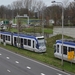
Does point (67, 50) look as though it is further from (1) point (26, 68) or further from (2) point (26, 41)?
(2) point (26, 41)

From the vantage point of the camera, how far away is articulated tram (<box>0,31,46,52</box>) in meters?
39.3

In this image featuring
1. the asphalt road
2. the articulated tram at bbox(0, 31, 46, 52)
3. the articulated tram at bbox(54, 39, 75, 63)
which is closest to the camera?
the asphalt road

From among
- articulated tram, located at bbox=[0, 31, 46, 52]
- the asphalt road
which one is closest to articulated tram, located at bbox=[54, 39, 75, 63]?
the asphalt road

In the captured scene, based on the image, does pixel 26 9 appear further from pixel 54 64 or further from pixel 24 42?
pixel 54 64

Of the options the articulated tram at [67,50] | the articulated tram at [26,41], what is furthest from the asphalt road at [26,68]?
the articulated tram at [26,41]

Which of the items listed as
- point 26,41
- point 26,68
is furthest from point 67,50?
point 26,41

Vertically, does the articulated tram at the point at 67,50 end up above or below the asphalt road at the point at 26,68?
above

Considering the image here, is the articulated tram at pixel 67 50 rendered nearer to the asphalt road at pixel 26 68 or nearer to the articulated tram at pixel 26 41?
the asphalt road at pixel 26 68

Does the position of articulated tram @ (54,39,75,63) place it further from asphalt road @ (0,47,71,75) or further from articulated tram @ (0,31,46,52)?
articulated tram @ (0,31,46,52)

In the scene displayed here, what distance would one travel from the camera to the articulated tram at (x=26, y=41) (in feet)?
129

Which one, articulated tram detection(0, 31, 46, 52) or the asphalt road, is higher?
articulated tram detection(0, 31, 46, 52)

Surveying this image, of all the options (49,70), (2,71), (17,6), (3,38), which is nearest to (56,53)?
(49,70)

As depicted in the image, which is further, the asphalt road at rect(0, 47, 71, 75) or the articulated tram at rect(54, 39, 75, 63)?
the articulated tram at rect(54, 39, 75, 63)

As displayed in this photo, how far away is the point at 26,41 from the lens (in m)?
43.0
